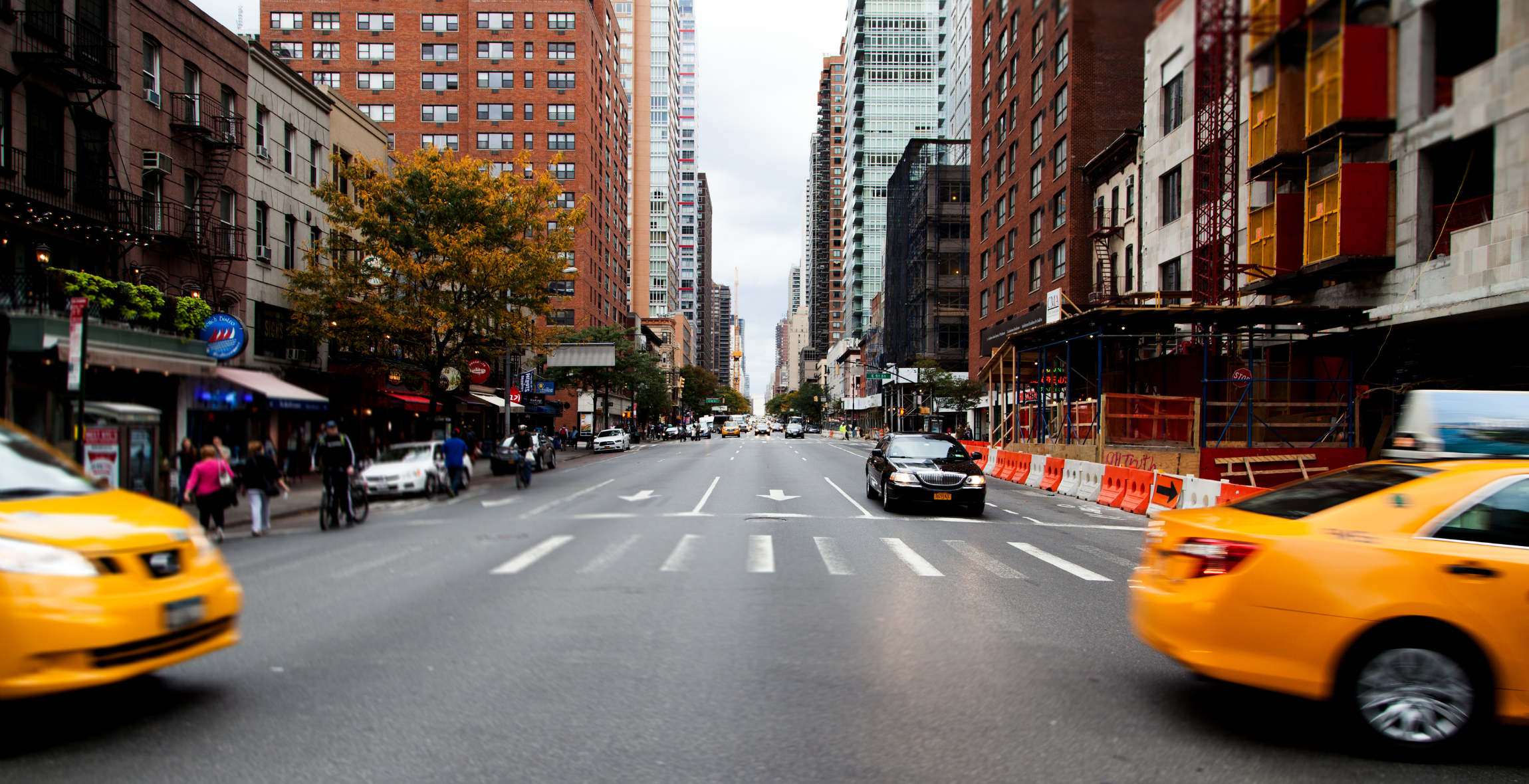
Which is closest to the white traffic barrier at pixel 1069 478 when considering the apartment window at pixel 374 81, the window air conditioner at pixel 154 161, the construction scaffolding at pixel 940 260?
the window air conditioner at pixel 154 161

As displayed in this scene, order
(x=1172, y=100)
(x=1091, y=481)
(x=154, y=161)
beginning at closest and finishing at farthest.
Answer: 1. (x=1172, y=100)
2. (x=1091, y=481)
3. (x=154, y=161)

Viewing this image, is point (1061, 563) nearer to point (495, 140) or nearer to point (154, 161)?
point (154, 161)

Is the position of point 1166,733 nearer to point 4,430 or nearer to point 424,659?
point 424,659

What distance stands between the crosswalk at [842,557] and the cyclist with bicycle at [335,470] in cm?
491

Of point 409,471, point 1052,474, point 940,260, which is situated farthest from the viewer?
point 940,260

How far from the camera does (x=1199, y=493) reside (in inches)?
617

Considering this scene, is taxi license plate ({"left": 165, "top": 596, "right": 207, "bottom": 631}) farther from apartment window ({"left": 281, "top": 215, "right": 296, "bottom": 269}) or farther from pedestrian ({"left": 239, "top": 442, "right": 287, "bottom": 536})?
apartment window ({"left": 281, "top": 215, "right": 296, "bottom": 269})

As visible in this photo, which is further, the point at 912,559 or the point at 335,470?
the point at 335,470

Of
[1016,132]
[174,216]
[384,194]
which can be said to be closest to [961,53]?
[1016,132]

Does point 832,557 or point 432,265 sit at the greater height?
point 432,265

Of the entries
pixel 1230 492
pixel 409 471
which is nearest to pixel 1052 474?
pixel 1230 492

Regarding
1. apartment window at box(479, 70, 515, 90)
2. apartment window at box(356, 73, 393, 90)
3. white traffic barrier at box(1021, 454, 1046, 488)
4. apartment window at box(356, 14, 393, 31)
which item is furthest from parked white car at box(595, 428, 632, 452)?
apartment window at box(356, 14, 393, 31)

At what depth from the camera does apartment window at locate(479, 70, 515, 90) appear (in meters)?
72.3

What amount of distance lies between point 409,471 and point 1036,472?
56.4 feet
